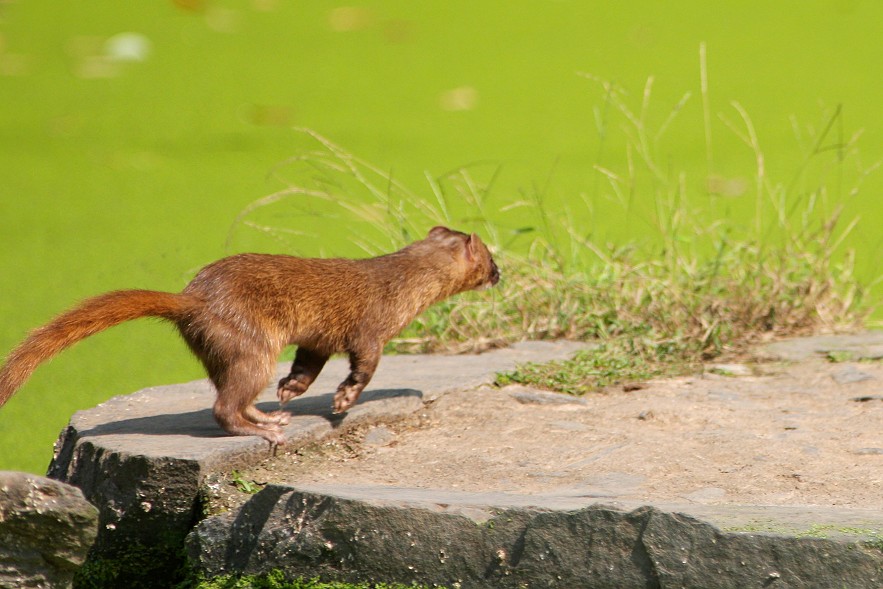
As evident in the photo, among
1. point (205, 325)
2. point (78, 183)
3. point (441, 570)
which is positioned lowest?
point (441, 570)

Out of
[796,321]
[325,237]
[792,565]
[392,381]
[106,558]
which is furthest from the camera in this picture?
[325,237]

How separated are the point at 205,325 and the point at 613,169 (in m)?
3.51

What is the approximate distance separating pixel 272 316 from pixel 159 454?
0.49m

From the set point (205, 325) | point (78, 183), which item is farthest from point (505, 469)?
point (78, 183)

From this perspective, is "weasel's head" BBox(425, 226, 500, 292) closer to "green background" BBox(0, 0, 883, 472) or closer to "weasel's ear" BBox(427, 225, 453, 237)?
"weasel's ear" BBox(427, 225, 453, 237)

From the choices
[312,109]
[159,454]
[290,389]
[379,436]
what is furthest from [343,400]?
[312,109]

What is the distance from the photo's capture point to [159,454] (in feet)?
9.29

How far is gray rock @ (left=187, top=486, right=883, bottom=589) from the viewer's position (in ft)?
7.39

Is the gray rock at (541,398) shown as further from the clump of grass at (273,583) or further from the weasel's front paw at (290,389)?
the clump of grass at (273,583)

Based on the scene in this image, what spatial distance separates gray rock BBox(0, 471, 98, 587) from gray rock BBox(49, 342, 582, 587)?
0.30 metres

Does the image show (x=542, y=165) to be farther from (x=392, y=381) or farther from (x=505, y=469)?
(x=505, y=469)

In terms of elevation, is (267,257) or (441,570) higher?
(267,257)

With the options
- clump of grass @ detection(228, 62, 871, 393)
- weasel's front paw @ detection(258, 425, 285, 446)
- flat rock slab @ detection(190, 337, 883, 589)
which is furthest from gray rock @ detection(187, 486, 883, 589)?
clump of grass @ detection(228, 62, 871, 393)

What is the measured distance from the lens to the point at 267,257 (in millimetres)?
3277
